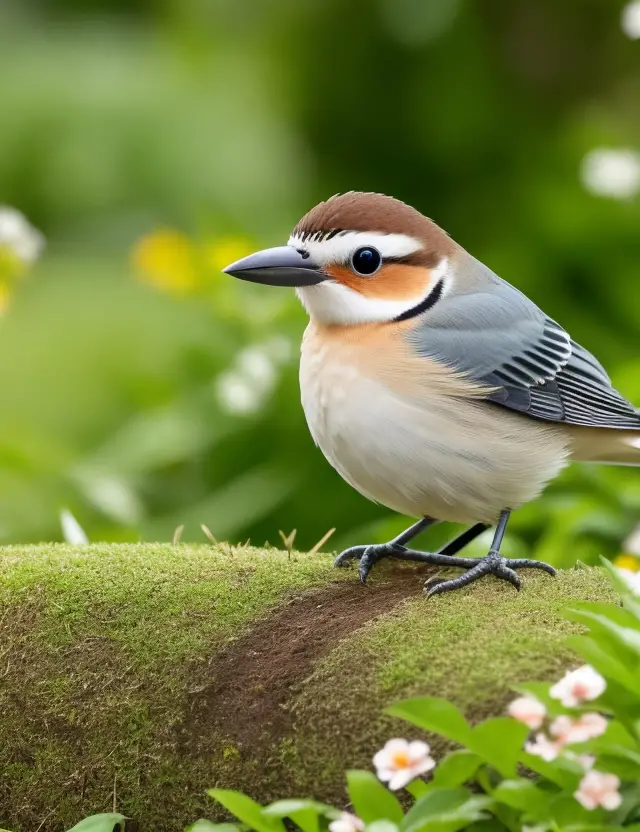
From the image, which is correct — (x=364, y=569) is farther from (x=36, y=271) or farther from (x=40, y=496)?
(x=36, y=271)

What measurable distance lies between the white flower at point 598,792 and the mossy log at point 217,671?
36cm

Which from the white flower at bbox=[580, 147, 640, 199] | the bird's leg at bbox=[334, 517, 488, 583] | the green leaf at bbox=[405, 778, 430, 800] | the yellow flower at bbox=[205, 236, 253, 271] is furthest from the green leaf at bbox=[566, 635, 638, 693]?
the yellow flower at bbox=[205, 236, 253, 271]

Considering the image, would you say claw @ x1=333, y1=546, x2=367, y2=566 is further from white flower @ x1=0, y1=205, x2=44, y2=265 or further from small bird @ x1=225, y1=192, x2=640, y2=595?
white flower @ x1=0, y1=205, x2=44, y2=265

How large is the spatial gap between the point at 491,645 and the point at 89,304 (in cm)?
518

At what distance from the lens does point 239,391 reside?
4625 millimetres

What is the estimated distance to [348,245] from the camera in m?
3.04

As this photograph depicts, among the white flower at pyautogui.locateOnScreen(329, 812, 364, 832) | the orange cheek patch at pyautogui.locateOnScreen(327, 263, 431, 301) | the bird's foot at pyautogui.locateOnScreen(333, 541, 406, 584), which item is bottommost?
the white flower at pyautogui.locateOnScreen(329, 812, 364, 832)

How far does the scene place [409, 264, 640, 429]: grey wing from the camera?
306 centimetres

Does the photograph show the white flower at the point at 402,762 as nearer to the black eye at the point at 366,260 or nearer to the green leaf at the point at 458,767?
the green leaf at the point at 458,767

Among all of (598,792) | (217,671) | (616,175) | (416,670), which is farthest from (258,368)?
(598,792)

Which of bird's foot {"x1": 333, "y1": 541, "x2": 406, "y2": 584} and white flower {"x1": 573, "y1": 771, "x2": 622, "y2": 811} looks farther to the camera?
bird's foot {"x1": 333, "y1": 541, "x2": 406, "y2": 584}

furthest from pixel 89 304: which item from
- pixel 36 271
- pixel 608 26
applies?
pixel 608 26

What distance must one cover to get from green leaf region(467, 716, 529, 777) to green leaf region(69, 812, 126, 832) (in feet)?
2.62

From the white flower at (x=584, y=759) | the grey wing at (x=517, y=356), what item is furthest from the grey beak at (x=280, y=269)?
the white flower at (x=584, y=759)
